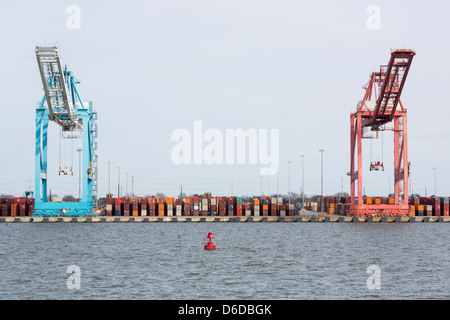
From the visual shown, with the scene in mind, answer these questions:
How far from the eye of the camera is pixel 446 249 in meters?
46.3

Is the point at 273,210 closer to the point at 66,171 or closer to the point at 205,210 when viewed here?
the point at 205,210

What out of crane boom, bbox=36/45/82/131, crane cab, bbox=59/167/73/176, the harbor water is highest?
crane boom, bbox=36/45/82/131

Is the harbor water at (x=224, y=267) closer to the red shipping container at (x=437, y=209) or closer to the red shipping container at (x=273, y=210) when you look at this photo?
the red shipping container at (x=273, y=210)

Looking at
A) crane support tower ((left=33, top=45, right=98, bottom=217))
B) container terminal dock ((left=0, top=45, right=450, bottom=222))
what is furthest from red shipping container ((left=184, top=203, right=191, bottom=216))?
crane support tower ((left=33, top=45, right=98, bottom=217))

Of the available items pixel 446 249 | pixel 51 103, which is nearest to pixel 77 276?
pixel 446 249

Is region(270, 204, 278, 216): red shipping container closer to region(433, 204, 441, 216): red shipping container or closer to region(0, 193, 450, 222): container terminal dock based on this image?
region(0, 193, 450, 222): container terminal dock

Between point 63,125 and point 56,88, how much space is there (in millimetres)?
7053

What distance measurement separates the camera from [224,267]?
3419 cm

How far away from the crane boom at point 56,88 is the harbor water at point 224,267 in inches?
714

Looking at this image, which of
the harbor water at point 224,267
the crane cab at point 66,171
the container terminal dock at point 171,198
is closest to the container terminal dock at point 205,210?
the container terminal dock at point 171,198

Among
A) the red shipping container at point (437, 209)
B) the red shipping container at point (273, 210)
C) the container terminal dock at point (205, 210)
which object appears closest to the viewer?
the container terminal dock at point (205, 210)

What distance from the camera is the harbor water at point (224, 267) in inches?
1032

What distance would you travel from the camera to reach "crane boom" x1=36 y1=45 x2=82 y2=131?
210 ft
